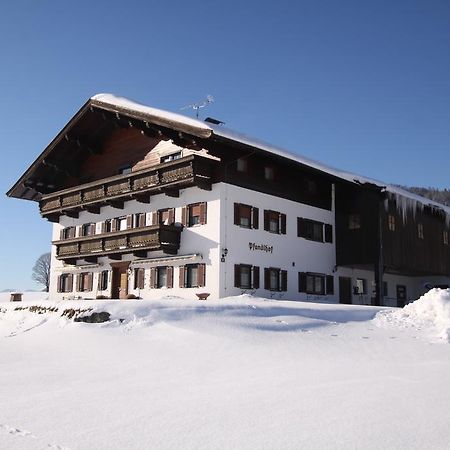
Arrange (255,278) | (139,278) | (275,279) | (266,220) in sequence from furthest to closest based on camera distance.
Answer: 1. (139,278)
2. (275,279)
3. (266,220)
4. (255,278)

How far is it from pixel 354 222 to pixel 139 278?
1170cm

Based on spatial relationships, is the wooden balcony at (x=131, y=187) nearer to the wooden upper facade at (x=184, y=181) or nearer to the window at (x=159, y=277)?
the wooden upper facade at (x=184, y=181)

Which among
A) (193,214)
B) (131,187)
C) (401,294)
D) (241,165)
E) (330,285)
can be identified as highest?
(241,165)

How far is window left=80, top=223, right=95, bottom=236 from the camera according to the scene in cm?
3191

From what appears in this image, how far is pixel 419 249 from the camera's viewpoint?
31.9 metres

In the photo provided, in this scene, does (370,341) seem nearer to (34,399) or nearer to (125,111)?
(34,399)

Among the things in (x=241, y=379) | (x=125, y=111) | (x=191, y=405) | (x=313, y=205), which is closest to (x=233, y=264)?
(x=313, y=205)

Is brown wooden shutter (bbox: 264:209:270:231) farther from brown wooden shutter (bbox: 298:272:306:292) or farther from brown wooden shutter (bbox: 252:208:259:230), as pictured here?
brown wooden shutter (bbox: 298:272:306:292)

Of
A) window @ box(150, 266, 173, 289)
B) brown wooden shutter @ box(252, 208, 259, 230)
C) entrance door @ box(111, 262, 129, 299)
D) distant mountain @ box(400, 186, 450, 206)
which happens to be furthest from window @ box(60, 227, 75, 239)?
distant mountain @ box(400, 186, 450, 206)

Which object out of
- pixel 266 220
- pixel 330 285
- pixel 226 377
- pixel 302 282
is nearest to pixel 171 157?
pixel 266 220

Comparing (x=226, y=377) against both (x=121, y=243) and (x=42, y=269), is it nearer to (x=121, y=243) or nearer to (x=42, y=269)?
(x=121, y=243)

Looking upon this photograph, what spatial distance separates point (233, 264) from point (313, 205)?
6997mm

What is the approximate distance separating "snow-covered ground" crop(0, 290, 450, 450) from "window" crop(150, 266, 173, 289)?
8804 mm

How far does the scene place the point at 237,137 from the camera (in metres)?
25.0
